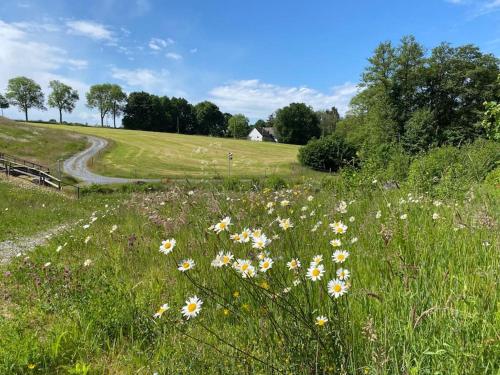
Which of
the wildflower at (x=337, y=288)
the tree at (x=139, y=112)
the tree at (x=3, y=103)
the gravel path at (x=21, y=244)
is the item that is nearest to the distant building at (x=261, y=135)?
the tree at (x=139, y=112)

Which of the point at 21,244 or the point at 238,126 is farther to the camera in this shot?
the point at 238,126

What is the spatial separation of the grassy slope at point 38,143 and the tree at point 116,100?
63.7m

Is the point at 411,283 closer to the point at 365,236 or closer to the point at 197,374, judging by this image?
the point at 365,236

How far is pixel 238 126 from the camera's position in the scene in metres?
118

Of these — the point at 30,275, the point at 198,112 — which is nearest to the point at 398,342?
the point at 30,275

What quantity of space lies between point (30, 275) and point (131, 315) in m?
2.51

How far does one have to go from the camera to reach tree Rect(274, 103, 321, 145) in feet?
360

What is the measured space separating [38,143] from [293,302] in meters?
62.8

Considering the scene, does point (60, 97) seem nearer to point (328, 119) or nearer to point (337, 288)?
point (328, 119)

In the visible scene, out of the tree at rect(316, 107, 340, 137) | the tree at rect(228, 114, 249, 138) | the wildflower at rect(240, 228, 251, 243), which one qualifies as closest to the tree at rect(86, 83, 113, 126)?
the tree at rect(228, 114, 249, 138)

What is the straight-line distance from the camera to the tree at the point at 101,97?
128750 mm

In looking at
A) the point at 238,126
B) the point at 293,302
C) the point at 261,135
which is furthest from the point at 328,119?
the point at 293,302

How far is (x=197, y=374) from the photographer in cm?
211

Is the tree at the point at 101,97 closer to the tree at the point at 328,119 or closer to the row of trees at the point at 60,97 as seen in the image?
the row of trees at the point at 60,97
